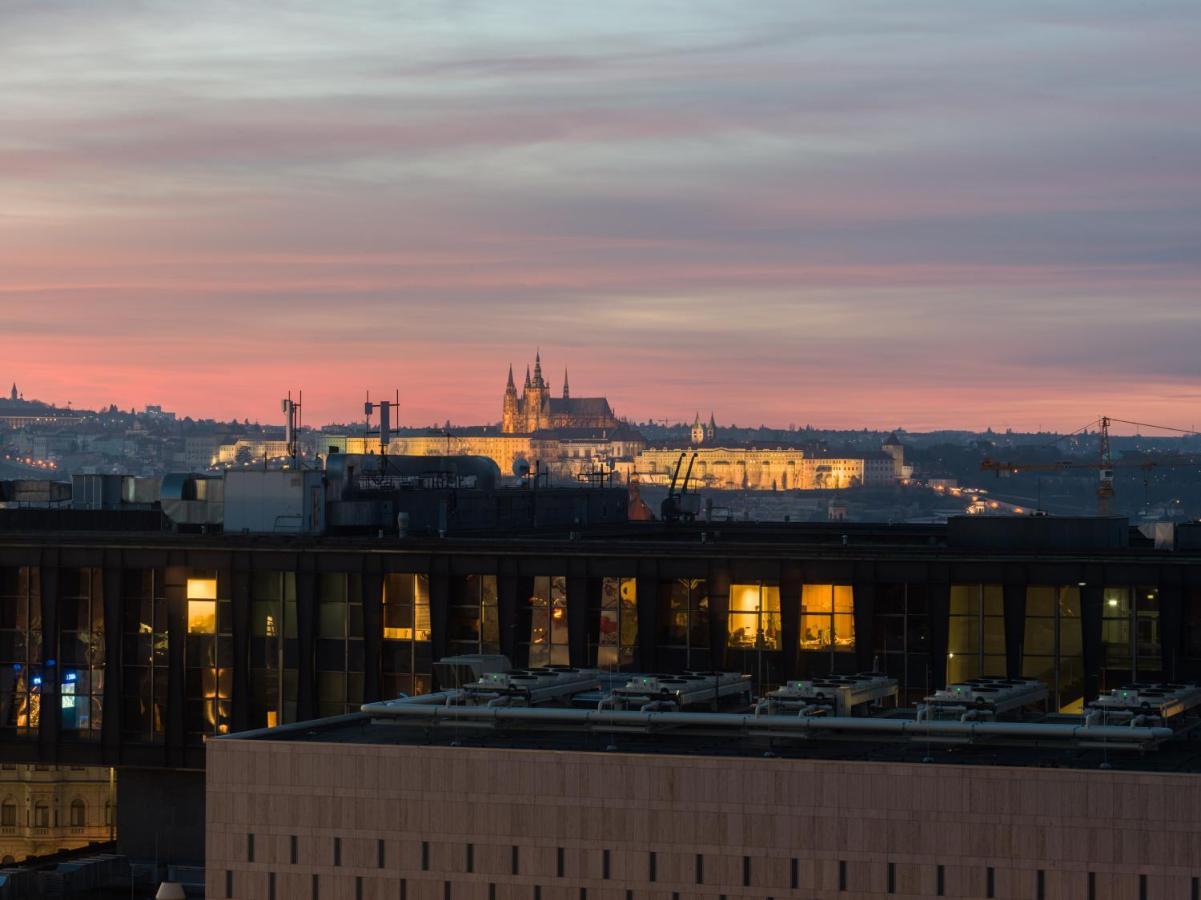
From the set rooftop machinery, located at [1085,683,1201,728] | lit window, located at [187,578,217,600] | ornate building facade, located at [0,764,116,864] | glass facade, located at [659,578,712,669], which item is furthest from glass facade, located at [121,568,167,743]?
rooftop machinery, located at [1085,683,1201,728]

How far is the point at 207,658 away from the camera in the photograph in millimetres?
83438

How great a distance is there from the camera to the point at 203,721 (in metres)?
83.9

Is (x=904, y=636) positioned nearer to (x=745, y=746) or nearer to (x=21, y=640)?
(x=745, y=746)

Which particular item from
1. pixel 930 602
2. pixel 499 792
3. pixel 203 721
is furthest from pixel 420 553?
pixel 499 792

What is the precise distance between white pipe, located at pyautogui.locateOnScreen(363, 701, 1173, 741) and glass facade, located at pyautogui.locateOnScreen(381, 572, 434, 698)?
24726mm

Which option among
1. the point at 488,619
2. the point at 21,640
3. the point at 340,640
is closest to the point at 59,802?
the point at 21,640

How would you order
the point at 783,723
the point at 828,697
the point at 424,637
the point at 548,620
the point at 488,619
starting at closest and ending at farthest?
the point at 783,723
the point at 828,697
the point at 548,620
the point at 488,619
the point at 424,637

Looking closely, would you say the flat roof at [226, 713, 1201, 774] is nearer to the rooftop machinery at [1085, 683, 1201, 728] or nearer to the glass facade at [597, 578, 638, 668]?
the rooftop machinery at [1085, 683, 1201, 728]

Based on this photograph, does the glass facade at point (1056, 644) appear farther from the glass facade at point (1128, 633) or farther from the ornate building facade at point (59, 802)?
the ornate building facade at point (59, 802)

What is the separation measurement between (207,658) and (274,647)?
2689mm

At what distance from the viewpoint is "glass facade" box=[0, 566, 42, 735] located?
85.8 meters

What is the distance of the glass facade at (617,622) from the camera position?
258 ft

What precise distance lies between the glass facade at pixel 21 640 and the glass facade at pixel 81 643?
1.00 metres

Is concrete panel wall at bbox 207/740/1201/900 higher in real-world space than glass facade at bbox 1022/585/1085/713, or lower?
lower
